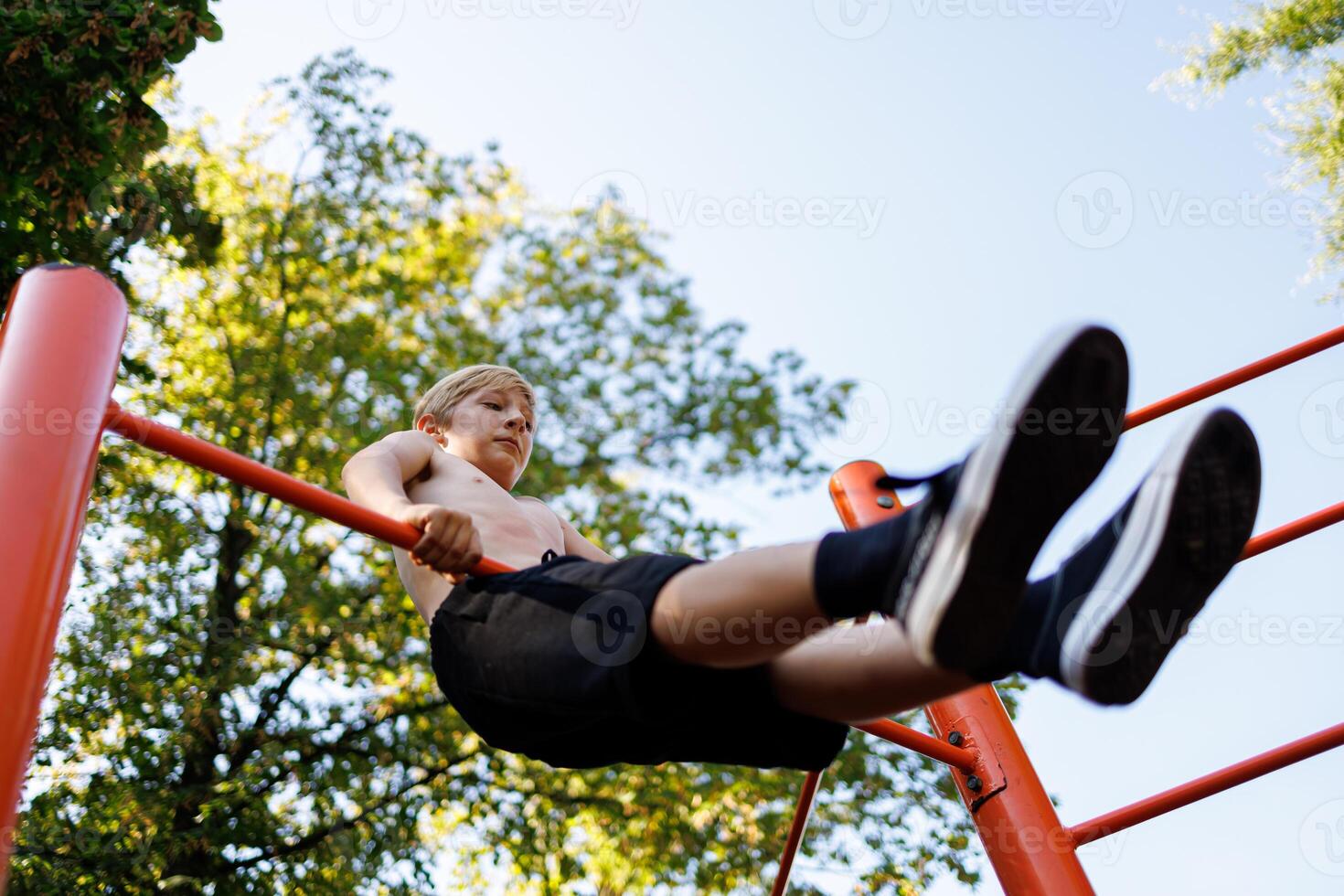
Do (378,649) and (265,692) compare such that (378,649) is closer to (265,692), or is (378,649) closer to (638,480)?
(265,692)

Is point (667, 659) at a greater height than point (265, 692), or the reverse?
point (265, 692)

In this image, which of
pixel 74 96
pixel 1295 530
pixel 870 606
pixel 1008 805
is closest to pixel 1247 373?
pixel 1295 530

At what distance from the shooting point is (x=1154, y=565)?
1.23 meters

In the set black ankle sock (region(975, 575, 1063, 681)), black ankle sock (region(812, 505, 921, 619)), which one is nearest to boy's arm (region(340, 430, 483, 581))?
black ankle sock (region(812, 505, 921, 619))

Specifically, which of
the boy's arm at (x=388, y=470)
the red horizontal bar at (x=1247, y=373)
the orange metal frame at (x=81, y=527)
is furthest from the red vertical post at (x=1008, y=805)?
the boy's arm at (x=388, y=470)

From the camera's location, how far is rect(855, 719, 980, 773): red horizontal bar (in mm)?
2008

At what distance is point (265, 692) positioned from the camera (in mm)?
6691

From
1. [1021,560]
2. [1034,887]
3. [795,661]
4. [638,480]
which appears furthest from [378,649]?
[1021,560]

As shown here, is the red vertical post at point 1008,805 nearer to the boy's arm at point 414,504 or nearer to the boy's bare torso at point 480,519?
the boy's bare torso at point 480,519

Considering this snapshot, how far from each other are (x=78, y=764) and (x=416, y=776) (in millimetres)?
1686

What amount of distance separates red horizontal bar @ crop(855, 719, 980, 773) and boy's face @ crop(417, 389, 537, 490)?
823 mm

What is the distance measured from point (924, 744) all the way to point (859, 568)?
104cm

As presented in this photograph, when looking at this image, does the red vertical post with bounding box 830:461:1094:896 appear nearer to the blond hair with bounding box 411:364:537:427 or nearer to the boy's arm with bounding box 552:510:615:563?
the boy's arm with bounding box 552:510:615:563

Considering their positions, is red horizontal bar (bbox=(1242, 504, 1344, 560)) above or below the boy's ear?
below
